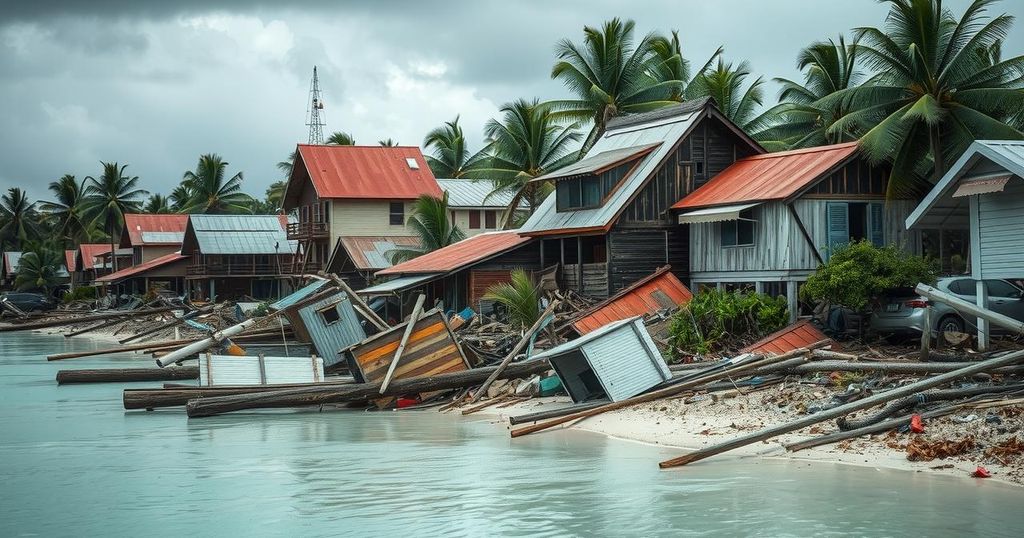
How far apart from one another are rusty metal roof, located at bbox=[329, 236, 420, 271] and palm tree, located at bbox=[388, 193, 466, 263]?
2.15 m

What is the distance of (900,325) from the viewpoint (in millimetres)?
25531

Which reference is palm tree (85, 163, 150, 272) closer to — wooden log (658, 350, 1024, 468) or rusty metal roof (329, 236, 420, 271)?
rusty metal roof (329, 236, 420, 271)

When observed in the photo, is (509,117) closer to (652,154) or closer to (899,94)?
(652,154)

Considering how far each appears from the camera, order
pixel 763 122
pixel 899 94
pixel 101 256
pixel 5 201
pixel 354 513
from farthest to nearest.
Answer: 1. pixel 5 201
2. pixel 101 256
3. pixel 763 122
4. pixel 899 94
5. pixel 354 513

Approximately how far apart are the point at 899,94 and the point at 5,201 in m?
98.6

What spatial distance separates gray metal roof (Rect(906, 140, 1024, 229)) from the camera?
69.0ft

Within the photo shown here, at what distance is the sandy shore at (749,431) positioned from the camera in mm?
15852

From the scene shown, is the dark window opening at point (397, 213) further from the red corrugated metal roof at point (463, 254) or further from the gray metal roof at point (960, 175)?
the gray metal roof at point (960, 175)

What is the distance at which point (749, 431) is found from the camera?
19078 mm

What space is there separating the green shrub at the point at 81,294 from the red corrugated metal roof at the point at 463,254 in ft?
187

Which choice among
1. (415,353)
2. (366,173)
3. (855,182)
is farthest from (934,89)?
(366,173)

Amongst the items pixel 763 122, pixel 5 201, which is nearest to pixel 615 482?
pixel 763 122

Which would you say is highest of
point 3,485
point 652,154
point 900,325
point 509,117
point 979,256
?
point 509,117

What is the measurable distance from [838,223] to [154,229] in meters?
67.5
